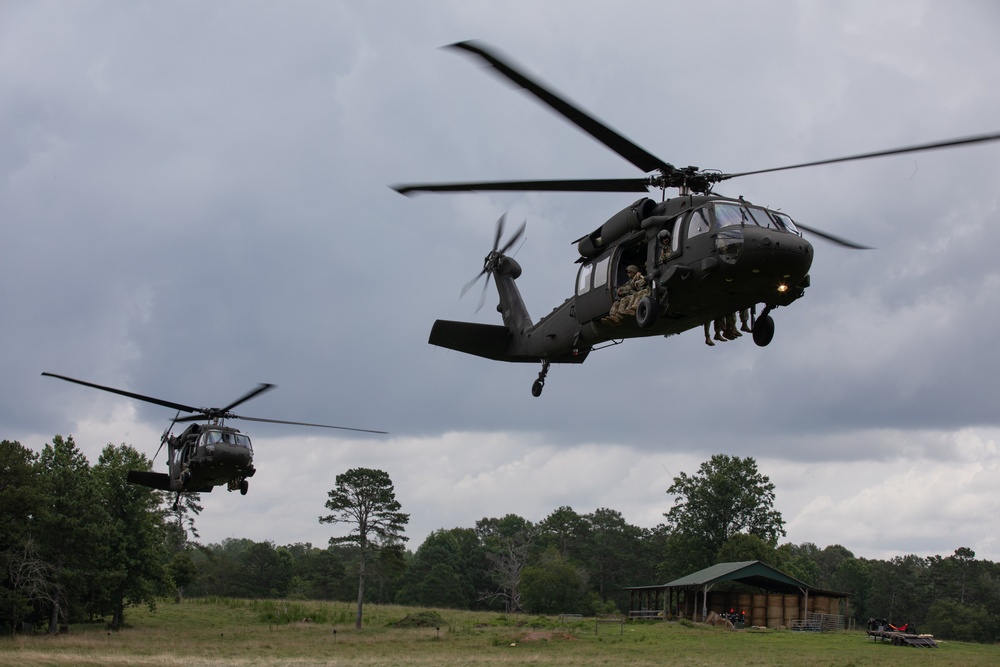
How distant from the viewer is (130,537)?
5381cm

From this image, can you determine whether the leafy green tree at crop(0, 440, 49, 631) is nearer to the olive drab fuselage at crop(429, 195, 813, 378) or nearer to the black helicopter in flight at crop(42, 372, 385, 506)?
the black helicopter in flight at crop(42, 372, 385, 506)

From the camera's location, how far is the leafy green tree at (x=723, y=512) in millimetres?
83875

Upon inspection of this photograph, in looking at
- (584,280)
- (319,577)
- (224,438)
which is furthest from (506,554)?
(584,280)

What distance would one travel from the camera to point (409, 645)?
42375mm

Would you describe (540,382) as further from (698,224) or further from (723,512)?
(723,512)

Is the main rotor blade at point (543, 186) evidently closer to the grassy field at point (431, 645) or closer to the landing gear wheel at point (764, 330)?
the landing gear wheel at point (764, 330)

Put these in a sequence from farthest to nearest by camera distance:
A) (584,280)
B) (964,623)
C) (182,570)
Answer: (964,623) < (182,570) < (584,280)

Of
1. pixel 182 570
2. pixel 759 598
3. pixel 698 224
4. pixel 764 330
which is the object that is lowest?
pixel 182 570

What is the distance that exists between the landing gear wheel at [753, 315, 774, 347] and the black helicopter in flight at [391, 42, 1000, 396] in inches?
0.7

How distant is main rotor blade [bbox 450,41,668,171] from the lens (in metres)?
11.6

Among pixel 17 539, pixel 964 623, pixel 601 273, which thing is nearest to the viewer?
pixel 601 273

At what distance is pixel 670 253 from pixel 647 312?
1139mm

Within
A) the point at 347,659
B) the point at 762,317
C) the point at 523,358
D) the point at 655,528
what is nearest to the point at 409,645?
the point at 347,659

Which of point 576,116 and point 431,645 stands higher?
point 576,116
